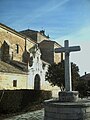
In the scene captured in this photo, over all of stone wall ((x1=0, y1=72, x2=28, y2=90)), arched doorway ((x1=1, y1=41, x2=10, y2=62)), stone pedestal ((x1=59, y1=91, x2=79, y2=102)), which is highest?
arched doorway ((x1=1, y1=41, x2=10, y2=62))

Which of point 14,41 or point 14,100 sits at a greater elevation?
point 14,41

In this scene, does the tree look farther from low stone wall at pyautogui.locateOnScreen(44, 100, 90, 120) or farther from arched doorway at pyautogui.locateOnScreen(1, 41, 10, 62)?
low stone wall at pyautogui.locateOnScreen(44, 100, 90, 120)

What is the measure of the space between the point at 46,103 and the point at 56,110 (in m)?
0.81

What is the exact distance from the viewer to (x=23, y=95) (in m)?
18.2

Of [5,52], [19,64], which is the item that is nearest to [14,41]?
[5,52]

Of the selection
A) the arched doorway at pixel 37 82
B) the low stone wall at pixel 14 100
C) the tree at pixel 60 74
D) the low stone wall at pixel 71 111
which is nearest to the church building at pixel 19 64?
the arched doorway at pixel 37 82

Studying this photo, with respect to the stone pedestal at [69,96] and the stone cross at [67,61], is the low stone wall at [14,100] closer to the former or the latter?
the stone cross at [67,61]

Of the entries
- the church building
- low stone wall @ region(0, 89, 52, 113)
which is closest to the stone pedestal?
low stone wall @ region(0, 89, 52, 113)

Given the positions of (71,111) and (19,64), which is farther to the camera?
(19,64)

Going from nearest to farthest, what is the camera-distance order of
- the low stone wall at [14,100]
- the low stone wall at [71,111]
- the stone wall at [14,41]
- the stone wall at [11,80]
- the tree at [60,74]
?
1. the low stone wall at [71,111]
2. the low stone wall at [14,100]
3. the stone wall at [11,80]
4. the tree at [60,74]
5. the stone wall at [14,41]

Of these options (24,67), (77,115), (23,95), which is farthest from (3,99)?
(24,67)

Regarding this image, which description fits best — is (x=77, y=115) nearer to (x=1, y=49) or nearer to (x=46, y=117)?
(x=46, y=117)

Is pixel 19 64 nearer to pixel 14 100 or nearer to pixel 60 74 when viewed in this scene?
pixel 60 74

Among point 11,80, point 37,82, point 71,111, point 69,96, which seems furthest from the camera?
point 37,82
